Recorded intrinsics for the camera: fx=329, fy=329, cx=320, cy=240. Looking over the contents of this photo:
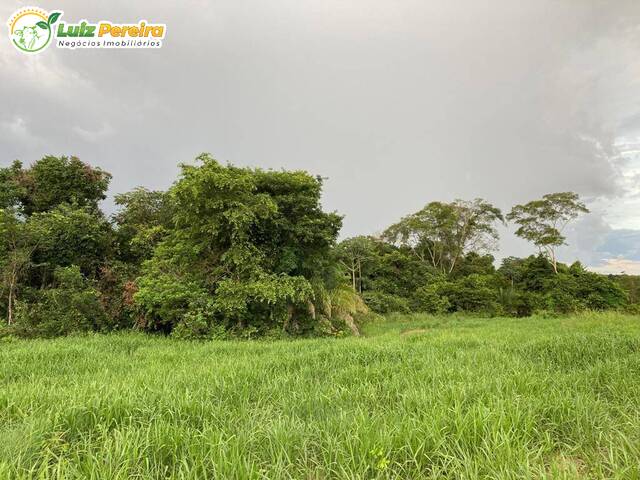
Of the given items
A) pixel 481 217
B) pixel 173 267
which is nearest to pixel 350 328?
pixel 173 267

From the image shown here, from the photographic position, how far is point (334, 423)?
222 centimetres

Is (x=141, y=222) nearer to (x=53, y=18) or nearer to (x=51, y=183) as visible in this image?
(x=51, y=183)

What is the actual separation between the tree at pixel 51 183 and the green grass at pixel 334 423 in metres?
11.1

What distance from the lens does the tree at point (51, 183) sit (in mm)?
12430

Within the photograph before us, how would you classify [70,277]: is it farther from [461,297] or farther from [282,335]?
[461,297]

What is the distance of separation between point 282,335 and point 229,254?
2.58 m

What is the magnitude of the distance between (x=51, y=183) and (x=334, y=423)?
49.3 feet

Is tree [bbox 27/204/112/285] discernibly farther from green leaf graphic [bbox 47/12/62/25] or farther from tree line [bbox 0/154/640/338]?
green leaf graphic [bbox 47/12/62/25]

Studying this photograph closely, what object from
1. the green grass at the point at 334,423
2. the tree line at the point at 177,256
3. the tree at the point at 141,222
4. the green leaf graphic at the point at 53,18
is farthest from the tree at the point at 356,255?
the green grass at the point at 334,423

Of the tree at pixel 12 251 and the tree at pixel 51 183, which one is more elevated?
the tree at pixel 51 183

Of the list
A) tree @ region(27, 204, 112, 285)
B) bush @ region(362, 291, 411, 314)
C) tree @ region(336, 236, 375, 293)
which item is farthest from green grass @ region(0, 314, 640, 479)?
tree @ region(336, 236, 375, 293)

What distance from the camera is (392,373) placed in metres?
3.68

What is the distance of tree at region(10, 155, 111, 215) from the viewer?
12.4 meters

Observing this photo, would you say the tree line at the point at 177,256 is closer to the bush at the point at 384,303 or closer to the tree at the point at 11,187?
the tree at the point at 11,187
